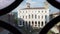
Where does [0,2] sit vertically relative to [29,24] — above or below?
above

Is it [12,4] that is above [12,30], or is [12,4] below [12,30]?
above

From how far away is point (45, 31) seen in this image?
1.88 ft

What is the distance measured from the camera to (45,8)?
69 centimetres

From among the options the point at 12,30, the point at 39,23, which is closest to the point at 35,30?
the point at 39,23

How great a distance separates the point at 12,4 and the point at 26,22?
0.14 meters

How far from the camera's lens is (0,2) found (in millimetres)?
649

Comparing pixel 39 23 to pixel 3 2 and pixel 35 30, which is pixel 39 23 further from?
pixel 3 2

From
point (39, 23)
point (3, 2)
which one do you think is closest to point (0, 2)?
point (3, 2)

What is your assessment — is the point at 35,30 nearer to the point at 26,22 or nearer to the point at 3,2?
the point at 26,22

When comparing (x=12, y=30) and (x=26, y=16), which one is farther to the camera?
(x=26, y=16)

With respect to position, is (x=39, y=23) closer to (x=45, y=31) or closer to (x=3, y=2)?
(x=45, y=31)

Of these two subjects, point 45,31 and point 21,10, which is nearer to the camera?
point 45,31

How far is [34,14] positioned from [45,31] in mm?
137

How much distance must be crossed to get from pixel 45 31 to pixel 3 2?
0.85 feet
